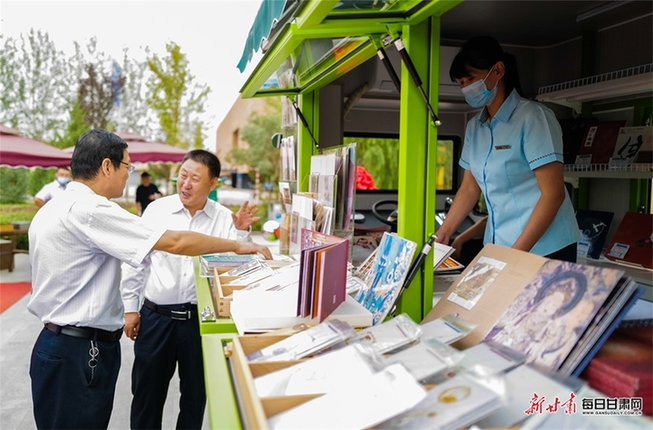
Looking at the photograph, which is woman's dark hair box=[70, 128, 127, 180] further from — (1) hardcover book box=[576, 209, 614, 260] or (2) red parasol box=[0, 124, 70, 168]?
(2) red parasol box=[0, 124, 70, 168]

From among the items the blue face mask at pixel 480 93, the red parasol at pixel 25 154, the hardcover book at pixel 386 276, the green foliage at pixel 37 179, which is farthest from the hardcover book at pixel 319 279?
the green foliage at pixel 37 179

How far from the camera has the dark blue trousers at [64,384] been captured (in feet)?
7.49

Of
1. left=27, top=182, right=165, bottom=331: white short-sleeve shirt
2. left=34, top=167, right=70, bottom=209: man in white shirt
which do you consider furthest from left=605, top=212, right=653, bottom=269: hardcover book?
left=34, top=167, right=70, bottom=209: man in white shirt

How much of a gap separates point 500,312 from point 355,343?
0.45 metres

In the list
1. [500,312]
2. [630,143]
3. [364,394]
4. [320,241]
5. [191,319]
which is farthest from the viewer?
[630,143]

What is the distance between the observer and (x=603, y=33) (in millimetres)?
3998

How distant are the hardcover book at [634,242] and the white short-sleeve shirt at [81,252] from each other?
2774 mm

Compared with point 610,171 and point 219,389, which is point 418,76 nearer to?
point 219,389

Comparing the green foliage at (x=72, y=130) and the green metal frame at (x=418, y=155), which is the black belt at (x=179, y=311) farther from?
the green foliage at (x=72, y=130)

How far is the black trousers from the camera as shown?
9.89 feet

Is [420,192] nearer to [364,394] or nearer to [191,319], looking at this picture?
[364,394]

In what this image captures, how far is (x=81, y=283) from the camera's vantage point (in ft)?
7.68

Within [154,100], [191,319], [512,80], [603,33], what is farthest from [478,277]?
[154,100]

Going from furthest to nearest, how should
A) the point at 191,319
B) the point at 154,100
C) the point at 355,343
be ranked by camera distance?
the point at 154,100, the point at 191,319, the point at 355,343
